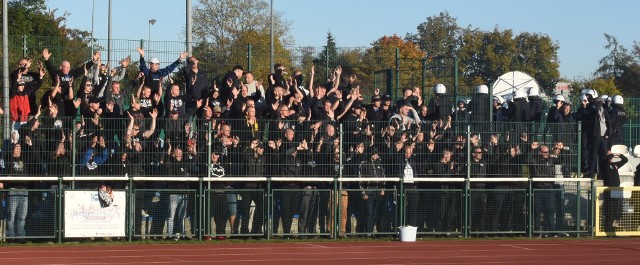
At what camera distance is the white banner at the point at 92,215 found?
2184 centimetres

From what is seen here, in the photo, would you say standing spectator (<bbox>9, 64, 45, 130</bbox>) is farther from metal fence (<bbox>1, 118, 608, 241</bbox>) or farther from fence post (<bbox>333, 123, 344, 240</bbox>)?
Result: fence post (<bbox>333, 123, 344, 240</bbox>)

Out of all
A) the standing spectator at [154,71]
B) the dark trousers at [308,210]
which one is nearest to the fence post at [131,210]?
the standing spectator at [154,71]

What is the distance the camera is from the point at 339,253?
810 inches

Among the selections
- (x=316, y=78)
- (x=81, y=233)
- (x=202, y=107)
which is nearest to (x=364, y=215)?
(x=202, y=107)

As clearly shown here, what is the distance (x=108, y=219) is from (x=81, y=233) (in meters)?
0.54

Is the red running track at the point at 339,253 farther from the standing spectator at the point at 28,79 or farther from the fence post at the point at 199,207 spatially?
the standing spectator at the point at 28,79

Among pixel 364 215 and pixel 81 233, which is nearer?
pixel 81 233

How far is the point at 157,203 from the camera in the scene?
22344 mm

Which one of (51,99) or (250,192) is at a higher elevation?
(51,99)

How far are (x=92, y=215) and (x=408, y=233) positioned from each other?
19.1ft

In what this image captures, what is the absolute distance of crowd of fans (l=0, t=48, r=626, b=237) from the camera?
21.8m

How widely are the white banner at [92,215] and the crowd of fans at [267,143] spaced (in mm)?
338

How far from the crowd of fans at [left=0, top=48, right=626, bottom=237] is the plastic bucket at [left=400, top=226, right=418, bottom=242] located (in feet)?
1.89

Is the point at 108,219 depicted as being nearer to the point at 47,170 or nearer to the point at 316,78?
the point at 47,170
